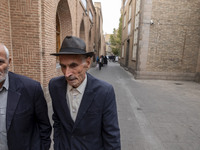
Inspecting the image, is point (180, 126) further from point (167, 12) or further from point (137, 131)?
point (167, 12)

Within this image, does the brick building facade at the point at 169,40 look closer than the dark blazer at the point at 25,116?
No

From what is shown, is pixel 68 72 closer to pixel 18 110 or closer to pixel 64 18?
pixel 18 110

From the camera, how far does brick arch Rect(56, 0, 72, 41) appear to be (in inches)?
295

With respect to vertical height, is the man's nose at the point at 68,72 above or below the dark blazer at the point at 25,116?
above

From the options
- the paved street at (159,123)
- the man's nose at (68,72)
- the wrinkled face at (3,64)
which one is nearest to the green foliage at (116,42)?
the paved street at (159,123)

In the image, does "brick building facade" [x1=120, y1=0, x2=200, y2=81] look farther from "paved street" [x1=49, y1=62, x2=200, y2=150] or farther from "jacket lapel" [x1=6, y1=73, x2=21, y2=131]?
"jacket lapel" [x1=6, y1=73, x2=21, y2=131]

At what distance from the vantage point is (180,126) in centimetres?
381

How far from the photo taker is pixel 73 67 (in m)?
1.37

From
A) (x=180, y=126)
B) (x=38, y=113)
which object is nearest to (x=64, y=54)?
(x=38, y=113)

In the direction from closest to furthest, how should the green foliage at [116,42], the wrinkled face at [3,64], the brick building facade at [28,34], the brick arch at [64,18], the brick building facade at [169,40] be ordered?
the wrinkled face at [3,64]
the brick building facade at [28,34]
the brick arch at [64,18]
the brick building facade at [169,40]
the green foliage at [116,42]

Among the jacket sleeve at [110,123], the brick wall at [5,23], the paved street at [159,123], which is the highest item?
the brick wall at [5,23]

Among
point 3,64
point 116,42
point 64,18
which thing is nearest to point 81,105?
point 3,64

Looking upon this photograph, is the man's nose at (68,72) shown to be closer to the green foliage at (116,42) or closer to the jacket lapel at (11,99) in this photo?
the jacket lapel at (11,99)

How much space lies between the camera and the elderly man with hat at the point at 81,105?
4.50ft
